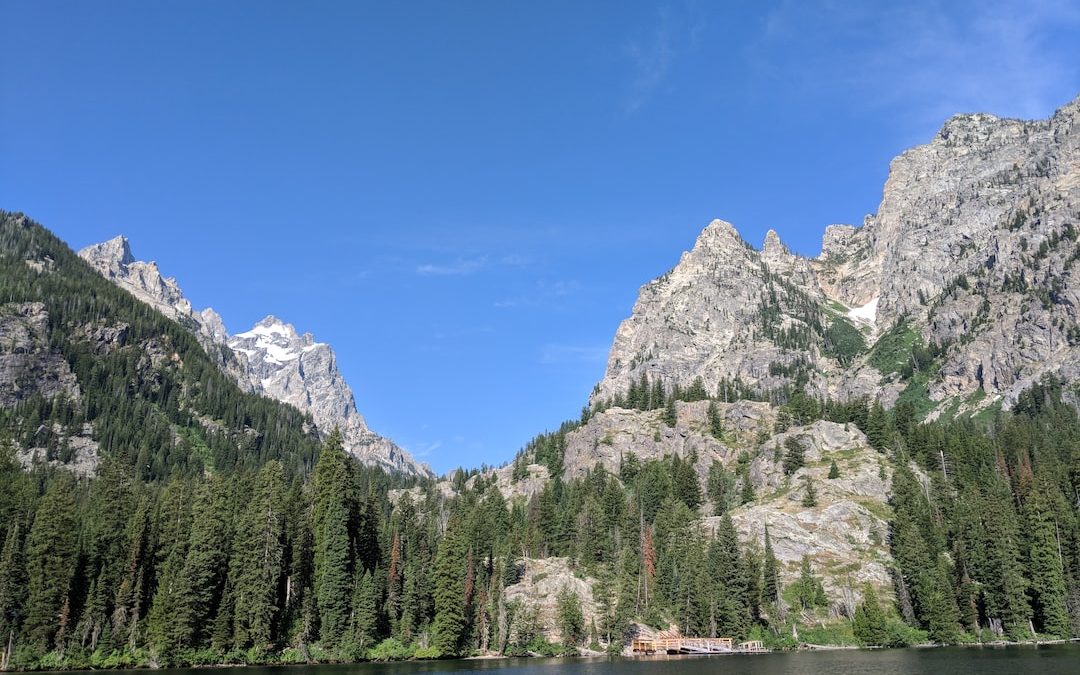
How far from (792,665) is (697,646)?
29.9 m

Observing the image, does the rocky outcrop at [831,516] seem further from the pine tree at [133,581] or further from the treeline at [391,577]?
the pine tree at [133,581]

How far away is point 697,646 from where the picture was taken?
116 m

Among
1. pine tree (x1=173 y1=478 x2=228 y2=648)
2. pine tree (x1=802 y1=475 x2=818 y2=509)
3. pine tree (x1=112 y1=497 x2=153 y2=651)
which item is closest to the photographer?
pine tree (x1=173 y1=478 x2=228 y2=648)

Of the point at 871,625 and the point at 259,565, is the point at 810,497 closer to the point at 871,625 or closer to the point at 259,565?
the point at 871,625

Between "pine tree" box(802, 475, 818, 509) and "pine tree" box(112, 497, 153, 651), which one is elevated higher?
"pine tree" box(802, 475, 818, 509)

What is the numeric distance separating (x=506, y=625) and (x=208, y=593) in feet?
156

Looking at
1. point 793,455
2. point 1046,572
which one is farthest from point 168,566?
point 793,455

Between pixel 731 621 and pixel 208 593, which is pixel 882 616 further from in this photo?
pixel 208 593

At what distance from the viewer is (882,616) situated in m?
118

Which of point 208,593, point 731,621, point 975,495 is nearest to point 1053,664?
point 731,621

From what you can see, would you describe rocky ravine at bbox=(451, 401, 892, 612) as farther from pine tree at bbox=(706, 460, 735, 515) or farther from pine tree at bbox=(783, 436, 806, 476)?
pine tree at bbox=(706, 460, 735, 515)

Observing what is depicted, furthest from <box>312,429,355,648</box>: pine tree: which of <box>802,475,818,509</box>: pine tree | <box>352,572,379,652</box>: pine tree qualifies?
<box>802,475,818,509</box>: pine tree

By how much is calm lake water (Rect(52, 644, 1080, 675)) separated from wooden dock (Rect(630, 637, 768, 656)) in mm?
6673

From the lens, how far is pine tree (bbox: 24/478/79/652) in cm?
9550
